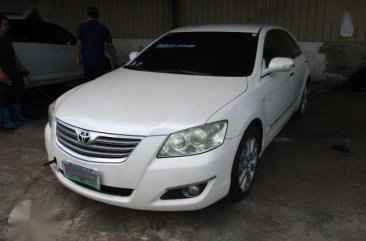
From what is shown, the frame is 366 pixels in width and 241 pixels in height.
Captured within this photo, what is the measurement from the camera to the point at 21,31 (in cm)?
593

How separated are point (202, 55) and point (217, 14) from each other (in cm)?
537

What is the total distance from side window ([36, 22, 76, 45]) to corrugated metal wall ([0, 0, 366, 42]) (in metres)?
2.92

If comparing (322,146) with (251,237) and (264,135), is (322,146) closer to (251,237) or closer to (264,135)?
(264,135)

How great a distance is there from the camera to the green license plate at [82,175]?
262 centimetres

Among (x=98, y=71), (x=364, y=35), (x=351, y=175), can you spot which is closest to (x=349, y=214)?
(x=351, y=175)

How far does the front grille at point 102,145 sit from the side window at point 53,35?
13.5 ft

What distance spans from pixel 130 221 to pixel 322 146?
8.69 ft

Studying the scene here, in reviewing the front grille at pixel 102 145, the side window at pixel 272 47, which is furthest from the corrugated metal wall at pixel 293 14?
the front grille at pixel 102 145

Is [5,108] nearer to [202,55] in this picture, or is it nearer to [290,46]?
[202,55]

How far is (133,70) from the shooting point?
3936 mm

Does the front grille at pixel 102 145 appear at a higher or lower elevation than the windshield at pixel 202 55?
lower

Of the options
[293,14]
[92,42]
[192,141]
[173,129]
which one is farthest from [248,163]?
[293,14]

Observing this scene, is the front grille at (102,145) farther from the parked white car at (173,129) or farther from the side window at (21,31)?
the side window at (21,31)

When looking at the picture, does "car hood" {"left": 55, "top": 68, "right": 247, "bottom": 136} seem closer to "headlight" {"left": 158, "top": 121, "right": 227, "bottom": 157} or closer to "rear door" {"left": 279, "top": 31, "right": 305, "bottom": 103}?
"headlight" {"left": 158, "top": 121, "right": 227, "bottom": 157}
